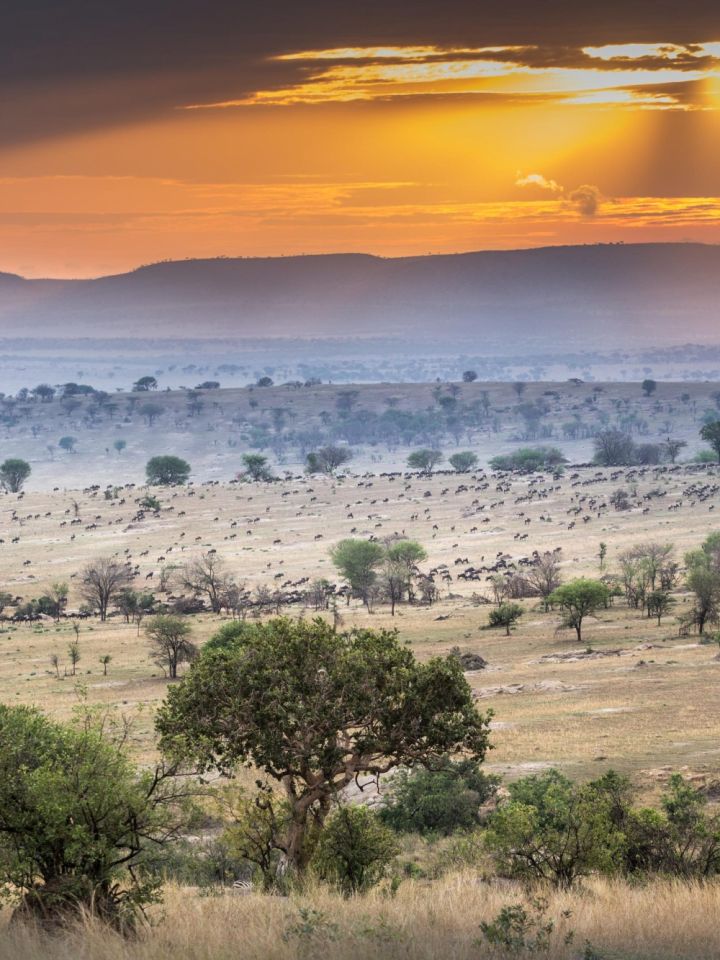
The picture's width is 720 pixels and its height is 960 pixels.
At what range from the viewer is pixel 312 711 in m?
19.6

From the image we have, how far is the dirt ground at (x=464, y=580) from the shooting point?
39125 mm

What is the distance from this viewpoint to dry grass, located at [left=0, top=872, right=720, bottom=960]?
41.2 feet

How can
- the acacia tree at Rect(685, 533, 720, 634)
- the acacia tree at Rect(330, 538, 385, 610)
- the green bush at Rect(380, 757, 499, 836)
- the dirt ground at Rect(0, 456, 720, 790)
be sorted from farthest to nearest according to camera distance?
the acacia tree at Rect(330, 538, 385, 610) < the acacia tree at Rect(685, 533, 720, 634) < the dirt ground at Rect(0, 456, 720, 790) < the green bush at Rect(380, 757, 499, 836)

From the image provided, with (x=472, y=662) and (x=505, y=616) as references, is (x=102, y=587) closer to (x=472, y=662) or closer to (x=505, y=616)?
(x=505, y=616)

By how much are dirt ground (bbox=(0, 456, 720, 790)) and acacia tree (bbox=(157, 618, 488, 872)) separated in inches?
99.6

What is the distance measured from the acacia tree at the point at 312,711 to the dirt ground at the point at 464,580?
2.53 meters

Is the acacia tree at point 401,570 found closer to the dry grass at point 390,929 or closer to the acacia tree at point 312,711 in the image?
the acacia tree at point 312,711

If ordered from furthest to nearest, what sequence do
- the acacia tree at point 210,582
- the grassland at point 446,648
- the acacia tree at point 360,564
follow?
the acacia tree at point 360,564 < the acacia tree at point 210,582 < the grassland at point 446,648

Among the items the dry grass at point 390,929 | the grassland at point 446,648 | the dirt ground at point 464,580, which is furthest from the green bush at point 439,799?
the dry grass at point 390,929

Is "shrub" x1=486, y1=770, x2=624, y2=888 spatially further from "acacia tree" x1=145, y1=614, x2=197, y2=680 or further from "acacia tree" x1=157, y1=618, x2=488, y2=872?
"acacia tree" x1=145, y1=614, x2=197, y2=680

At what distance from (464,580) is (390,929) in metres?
86.2

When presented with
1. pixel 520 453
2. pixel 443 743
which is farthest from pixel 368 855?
pixel 520 453

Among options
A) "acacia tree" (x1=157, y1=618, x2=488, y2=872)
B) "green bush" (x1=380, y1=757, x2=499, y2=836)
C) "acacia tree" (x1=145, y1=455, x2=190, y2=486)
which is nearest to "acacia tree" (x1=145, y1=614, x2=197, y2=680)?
"green bush" (x1=380, y1=757, x2=499, y2=836)

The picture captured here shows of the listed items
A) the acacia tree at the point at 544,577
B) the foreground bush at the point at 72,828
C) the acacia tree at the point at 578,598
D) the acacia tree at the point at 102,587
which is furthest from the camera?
the acacia tree at the point at 102,587
